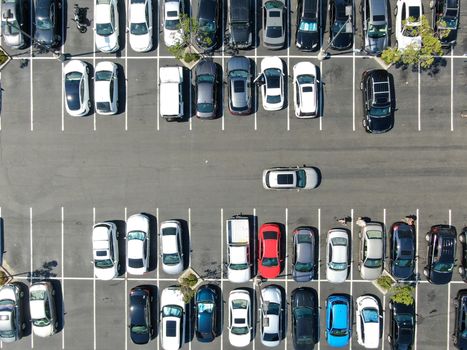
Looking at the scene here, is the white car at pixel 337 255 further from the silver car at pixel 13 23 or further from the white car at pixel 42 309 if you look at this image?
the silver car at pixel 13 23

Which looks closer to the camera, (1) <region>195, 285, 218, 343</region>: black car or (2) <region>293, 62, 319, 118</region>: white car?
(2) <region>293, 62, 319, 118</region>: white car

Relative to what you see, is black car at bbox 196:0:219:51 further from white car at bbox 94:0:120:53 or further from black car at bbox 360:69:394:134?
black car at bbox 360:69:394:134

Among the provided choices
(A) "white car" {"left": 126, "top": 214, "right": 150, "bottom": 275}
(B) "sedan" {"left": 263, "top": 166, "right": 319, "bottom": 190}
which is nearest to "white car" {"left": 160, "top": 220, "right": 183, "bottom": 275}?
(A) "white car" {"left": 126, "top": 214, "right": 150, "bottom": 275}

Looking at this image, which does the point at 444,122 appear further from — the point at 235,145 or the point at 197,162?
the point at 197,162

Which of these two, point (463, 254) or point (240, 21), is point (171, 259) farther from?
point (463, 254)

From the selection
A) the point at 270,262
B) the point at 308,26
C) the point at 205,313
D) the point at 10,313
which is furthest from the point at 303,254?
the point at 10,313

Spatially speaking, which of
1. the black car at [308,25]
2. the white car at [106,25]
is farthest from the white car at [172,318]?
the black car at [308,25]
